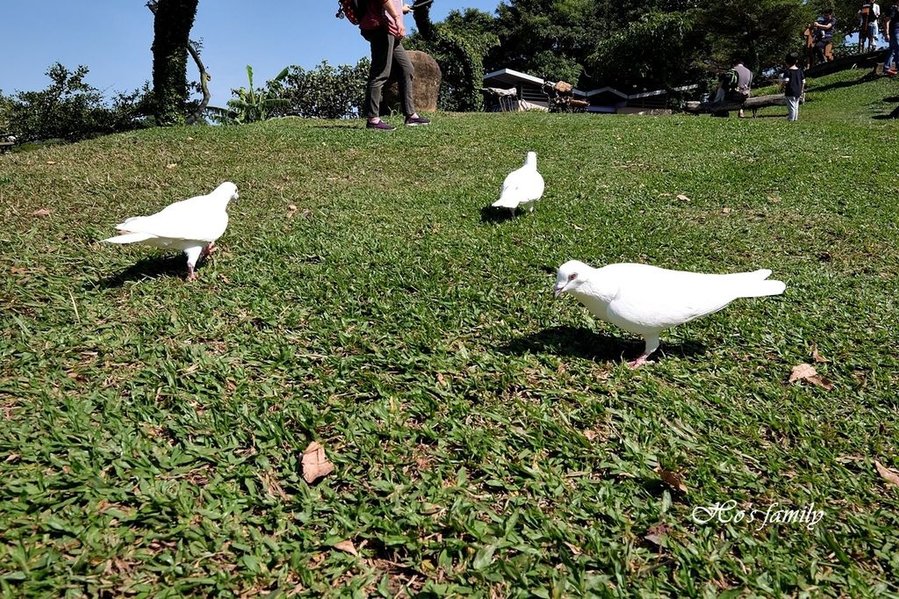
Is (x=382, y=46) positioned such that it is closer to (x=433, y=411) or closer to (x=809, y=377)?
(x=433, y=411)

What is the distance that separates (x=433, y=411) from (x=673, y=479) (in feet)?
3.58

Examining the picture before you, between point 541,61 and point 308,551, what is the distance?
45597 millimetres

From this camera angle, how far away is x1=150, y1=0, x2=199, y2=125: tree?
37.3ft

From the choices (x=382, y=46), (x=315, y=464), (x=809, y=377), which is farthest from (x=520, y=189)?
(x=382, y=46)

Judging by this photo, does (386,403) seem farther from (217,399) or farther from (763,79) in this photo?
(763,79)

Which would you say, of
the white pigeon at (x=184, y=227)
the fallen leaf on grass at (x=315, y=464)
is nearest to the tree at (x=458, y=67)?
the white pigeon at (x=184, y=227)

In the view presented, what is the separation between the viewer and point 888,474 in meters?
2.25

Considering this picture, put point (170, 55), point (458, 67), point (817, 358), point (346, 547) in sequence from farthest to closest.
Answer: point (458, 67) < point (170, 55) < point (817, 358) < point (346, 547)

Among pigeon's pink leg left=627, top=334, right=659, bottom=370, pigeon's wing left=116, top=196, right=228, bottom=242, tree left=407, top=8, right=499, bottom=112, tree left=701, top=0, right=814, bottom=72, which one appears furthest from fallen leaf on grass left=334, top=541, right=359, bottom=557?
tree left=701, top=0, right=814, bottom=72

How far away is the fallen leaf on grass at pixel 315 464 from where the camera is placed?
222cm

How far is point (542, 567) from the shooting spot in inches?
73.8

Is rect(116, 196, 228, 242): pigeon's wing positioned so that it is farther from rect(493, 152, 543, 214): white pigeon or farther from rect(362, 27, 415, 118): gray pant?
rect(362, 27, 415, 118): gray pant

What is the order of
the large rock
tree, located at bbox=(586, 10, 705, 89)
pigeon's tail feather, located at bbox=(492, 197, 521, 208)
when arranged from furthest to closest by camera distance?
tree, located at bbox=(586, 10, 705, 89), the large rock, pigeon's tail feather, located at bbox=(492, 197, 521, 208)

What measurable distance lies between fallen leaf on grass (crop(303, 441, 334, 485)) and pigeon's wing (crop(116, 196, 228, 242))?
177 cm
